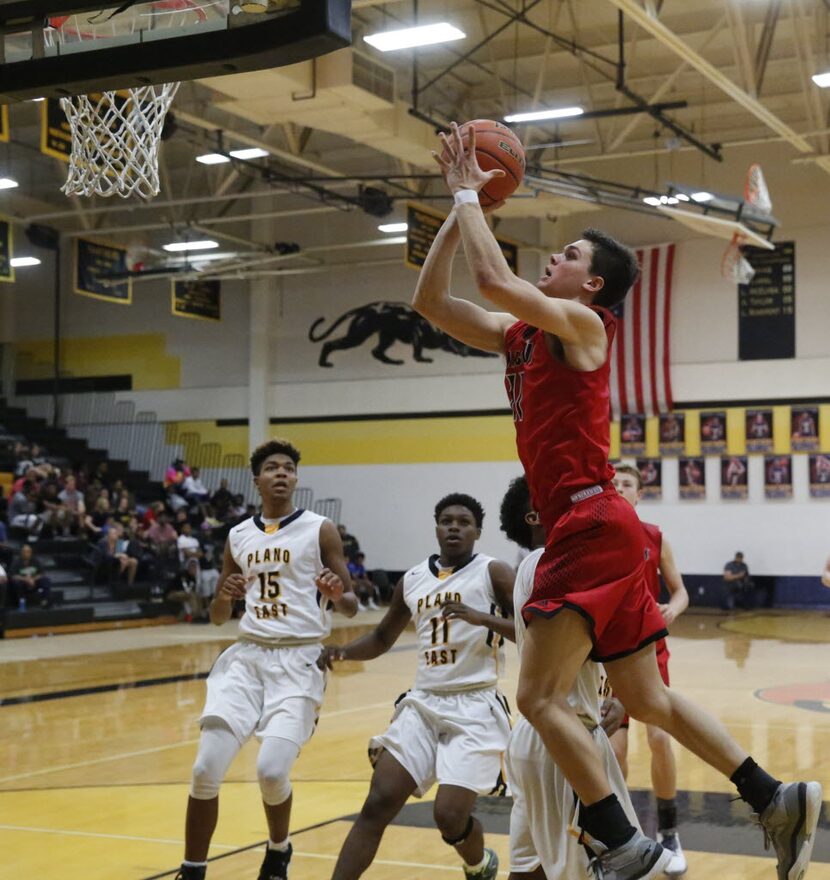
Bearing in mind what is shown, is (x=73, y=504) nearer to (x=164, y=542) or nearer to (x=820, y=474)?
(x=164, y=542)

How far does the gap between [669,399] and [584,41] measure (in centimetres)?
709

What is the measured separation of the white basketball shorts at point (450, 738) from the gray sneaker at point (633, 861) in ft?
4.80

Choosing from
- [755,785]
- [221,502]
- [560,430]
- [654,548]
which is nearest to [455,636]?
[654,548]

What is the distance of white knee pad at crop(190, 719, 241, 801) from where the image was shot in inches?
200

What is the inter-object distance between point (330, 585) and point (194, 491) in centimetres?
1956

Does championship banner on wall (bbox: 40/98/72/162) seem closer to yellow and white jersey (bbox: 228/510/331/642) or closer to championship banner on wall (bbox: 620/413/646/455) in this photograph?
yellow and white jersey (bbox: 228/510/331/642)

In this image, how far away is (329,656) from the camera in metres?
5.47

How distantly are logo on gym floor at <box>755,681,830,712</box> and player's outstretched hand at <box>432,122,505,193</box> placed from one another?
8.13 m

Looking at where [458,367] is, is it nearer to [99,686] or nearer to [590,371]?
[99,686]

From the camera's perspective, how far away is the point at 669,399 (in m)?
23.4

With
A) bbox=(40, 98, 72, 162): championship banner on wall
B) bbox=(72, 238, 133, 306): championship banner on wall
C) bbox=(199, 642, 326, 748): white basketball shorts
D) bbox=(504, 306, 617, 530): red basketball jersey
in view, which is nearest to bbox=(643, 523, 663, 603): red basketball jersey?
bbox=(199, 642, 326, 748): white basketball shorts

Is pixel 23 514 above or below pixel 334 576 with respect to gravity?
below

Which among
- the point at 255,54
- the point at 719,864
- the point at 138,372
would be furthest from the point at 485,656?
the point at 138,372

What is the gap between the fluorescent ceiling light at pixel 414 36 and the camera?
44.5 feet
